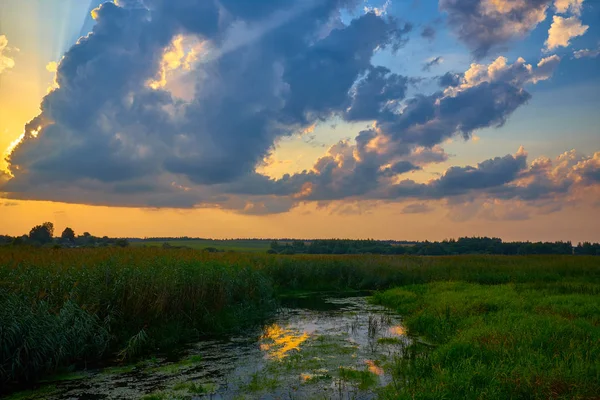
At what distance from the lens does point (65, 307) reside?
12.0m

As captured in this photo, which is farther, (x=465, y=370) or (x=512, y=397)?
(x=465, y=370)

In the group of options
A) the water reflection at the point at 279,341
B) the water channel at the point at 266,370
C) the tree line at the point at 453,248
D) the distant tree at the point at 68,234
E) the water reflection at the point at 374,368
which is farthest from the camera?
the tree line at the point at 453,248

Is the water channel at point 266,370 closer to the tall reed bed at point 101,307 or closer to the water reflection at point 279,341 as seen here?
the water reflection at point 279,341

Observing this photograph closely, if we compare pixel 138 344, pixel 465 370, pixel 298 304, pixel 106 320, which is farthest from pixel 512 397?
pixel 298 304

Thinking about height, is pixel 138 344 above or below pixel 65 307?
below

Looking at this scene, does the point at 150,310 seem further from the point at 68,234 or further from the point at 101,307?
the point at 68,234

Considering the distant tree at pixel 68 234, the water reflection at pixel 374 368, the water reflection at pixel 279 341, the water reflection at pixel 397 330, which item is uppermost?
the distant tree at pixel 68 234

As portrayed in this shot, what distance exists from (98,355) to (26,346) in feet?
8.16

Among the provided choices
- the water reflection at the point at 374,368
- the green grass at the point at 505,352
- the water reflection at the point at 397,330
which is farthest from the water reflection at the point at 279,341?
the green grass at the point at 505,352

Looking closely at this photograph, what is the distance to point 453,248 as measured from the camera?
3214 inches

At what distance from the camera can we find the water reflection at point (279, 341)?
44.5ft

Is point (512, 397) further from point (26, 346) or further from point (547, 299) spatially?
point (547, 299)

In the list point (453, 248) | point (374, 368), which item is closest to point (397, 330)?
point (374, 368)

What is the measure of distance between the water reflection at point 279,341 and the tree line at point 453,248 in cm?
5455
